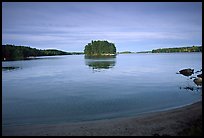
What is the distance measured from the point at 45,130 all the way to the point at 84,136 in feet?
12.3

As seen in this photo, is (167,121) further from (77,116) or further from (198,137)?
(77,116)

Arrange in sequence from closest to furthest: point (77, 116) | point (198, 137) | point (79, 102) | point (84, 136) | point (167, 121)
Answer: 1. point (198, 137)
2. point (84, 136)
3. point (167, 121)
4. point (77, 116)
5. point (79, 102)

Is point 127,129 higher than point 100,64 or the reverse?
the reverse

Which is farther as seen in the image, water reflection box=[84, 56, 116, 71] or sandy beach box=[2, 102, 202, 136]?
water reflection box=[84, 56, 116, 71]

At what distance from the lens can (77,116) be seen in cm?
1991

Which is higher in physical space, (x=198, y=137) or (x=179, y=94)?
(x=198, y=137)

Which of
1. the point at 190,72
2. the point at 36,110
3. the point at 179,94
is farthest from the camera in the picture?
the point at 190,72

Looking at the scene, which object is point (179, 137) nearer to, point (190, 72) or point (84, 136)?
point (84, 136)

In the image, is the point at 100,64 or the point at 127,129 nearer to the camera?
the point at 127,129

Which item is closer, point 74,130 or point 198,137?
point 198,137

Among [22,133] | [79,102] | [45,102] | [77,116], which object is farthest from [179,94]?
[22,133]

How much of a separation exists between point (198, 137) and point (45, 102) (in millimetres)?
20257

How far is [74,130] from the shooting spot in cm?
1459

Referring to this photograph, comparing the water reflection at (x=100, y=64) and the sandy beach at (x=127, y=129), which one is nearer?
the sandy beach at (x=127, y=129)
